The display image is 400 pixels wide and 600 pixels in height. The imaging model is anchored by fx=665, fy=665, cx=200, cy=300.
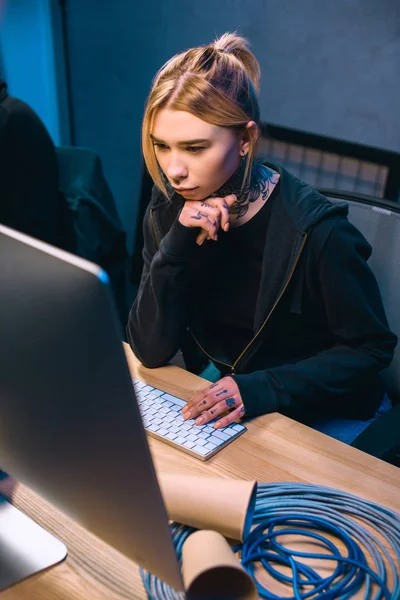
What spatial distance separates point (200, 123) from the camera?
3.54ft

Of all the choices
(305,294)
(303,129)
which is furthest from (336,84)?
(305,294)

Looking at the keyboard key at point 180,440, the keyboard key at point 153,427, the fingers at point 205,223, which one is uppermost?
the fingers at point 205,223

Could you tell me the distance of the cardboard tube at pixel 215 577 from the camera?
0.65m

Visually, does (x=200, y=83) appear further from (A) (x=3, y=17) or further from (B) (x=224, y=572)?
(A) (x=3, y=17)

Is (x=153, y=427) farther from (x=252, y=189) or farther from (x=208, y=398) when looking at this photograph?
(x=252, y=189)

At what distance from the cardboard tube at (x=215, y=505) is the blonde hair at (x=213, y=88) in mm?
595

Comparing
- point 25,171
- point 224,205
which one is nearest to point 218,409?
point 224,205

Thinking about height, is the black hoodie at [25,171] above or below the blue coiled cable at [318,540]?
above

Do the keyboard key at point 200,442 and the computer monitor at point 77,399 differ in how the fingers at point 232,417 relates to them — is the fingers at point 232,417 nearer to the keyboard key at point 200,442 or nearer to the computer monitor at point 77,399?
the keyboard key at point 200,442

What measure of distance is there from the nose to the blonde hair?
0.25ft

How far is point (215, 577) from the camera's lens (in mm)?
661

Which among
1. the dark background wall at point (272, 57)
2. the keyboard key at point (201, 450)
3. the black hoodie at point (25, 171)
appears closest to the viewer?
the keyboard key at point (201, 450)

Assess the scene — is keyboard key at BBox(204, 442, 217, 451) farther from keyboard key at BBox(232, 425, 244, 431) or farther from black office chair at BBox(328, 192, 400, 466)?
black office chair at BBox(328, 192, 400, 466)

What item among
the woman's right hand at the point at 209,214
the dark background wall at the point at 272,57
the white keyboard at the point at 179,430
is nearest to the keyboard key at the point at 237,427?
the white keyboard at the point at 179,430
